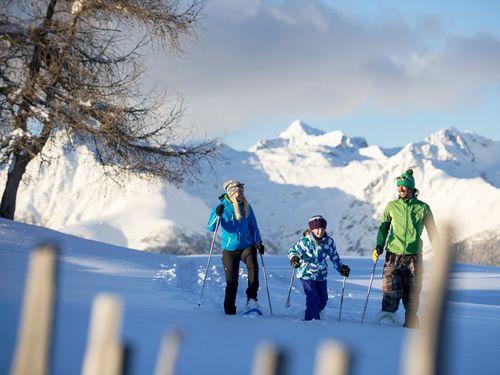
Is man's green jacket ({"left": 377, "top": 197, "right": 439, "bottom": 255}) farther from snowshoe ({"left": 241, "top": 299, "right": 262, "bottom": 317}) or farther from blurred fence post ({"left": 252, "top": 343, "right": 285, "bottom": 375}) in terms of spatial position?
blurred fence post ({"left": 252, "top": 343, "right": 285, "bottom": 375})

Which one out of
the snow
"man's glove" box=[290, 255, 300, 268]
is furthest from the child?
the snow

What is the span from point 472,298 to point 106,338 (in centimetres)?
1411

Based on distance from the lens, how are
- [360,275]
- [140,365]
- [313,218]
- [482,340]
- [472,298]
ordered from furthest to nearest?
1. [360,275]
2. [472,298]
3. [313,218]
4. [482,340]
5. [140,365]

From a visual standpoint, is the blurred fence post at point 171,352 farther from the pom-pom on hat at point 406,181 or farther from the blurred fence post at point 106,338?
the pom-pom on hat at point 406,181

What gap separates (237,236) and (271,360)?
862 cm

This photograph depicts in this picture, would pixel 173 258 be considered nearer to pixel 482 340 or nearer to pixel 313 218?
pixel 313 218

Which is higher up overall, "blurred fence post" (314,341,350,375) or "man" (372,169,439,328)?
"man" (372,169,439,328)

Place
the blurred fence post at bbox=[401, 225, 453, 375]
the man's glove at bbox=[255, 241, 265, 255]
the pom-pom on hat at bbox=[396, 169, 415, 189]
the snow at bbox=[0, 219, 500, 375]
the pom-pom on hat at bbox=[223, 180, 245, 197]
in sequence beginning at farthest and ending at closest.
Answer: the man's glove at bbox=[255, 241, 265, 255]
the pom-pom on hat at bbox=[223, 180, 245, 197]
the pom-pom on hat at bbox=[396, 169, 415, 189]
the snow at bbox=[0, 219, 500, 375]
the blurred fence post at bbox=[401, 225, 453, 375]

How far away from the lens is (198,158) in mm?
15352

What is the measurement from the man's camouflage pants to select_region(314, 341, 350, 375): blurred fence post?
8603mm

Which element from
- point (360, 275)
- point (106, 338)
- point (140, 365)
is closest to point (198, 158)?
point (360, 275)

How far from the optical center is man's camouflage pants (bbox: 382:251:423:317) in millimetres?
9203

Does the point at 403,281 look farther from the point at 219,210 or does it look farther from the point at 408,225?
the point at 219,210

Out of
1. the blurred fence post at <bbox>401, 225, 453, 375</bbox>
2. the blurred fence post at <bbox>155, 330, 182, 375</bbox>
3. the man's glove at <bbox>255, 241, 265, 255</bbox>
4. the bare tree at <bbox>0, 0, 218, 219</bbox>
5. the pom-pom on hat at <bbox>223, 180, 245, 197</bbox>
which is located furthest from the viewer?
the bare tree at <bbox>0, 0, 218, 219</bbox>
